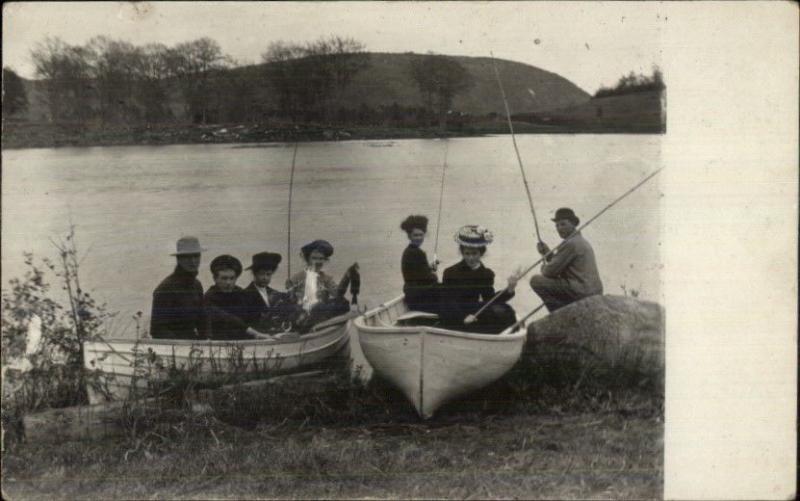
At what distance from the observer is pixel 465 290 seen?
5.74 m

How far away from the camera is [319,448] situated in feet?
17.8

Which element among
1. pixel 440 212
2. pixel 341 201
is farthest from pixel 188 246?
pixel 440 212

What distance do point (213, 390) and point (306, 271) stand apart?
3.46ft

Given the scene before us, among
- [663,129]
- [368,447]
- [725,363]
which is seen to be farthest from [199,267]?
[725,363]

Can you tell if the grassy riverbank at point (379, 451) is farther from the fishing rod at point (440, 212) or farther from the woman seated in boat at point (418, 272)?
the fishing rod at point (440, 212)

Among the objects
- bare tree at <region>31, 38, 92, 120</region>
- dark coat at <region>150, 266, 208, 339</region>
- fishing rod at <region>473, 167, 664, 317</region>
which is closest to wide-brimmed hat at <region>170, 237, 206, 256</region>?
dark coat at <region>150, 266, 208, 339</region>

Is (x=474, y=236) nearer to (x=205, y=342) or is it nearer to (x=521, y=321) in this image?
(x=521, y=321)

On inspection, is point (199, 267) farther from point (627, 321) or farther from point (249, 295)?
point (627, 321)

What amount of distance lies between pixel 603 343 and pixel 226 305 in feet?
8.90

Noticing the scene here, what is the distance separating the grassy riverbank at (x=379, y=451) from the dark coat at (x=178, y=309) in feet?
1.93

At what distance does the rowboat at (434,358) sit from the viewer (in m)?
5.27

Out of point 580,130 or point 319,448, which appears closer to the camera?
point 319,448

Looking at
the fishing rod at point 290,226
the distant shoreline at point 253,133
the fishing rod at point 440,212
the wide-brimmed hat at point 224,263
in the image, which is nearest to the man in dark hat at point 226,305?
the wide-brimmed hat at point 224,263

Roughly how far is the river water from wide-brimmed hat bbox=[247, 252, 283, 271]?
51 mm
